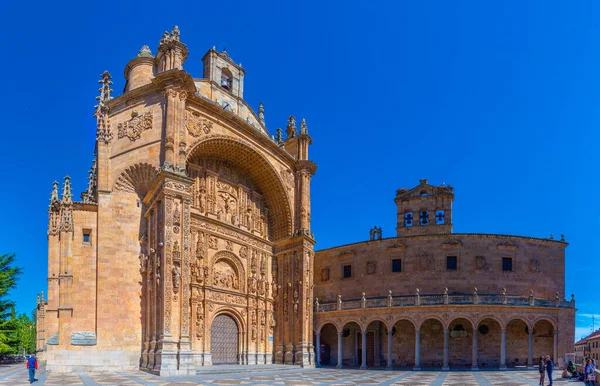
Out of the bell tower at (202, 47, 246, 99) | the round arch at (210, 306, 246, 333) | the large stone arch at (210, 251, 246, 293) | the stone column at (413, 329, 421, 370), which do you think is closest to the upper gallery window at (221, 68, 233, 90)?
the bell tower at (202, 47, 246, 99)

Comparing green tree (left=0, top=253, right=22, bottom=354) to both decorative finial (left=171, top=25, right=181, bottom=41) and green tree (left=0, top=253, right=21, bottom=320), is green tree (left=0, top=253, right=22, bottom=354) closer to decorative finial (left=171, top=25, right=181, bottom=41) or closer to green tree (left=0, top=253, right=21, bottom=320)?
green tree (left=0, top=253, right=21, bottom=320)

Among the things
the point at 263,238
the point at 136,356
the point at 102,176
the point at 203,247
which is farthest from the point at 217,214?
the point at 136,356

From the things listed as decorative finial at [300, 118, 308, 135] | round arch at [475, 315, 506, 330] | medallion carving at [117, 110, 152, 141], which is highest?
decorative finial at [300, 118, 308, 135]

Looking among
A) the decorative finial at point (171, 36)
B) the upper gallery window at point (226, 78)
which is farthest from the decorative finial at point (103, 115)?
the upper gallery window at point (226, 78)

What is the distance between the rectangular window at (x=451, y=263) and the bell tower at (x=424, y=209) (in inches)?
175

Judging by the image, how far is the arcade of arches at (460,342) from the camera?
119ft

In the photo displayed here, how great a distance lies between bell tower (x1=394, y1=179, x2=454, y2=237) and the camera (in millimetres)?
44562

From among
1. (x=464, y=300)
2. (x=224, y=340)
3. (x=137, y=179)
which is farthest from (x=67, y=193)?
(x=464, y=300)

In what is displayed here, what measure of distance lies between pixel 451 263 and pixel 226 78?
23032 mm

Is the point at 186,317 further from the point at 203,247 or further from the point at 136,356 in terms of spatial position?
the point at 203,247

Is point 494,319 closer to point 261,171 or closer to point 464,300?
point 464,300

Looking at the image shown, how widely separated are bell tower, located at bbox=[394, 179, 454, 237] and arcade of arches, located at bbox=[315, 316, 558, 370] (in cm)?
907

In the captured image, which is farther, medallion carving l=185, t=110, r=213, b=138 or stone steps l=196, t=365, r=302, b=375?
medallion carving l=185, t=110, r=213, b=138

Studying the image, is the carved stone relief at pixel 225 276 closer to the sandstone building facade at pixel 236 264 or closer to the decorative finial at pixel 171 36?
the sandstone building facade at pixel 236 264
